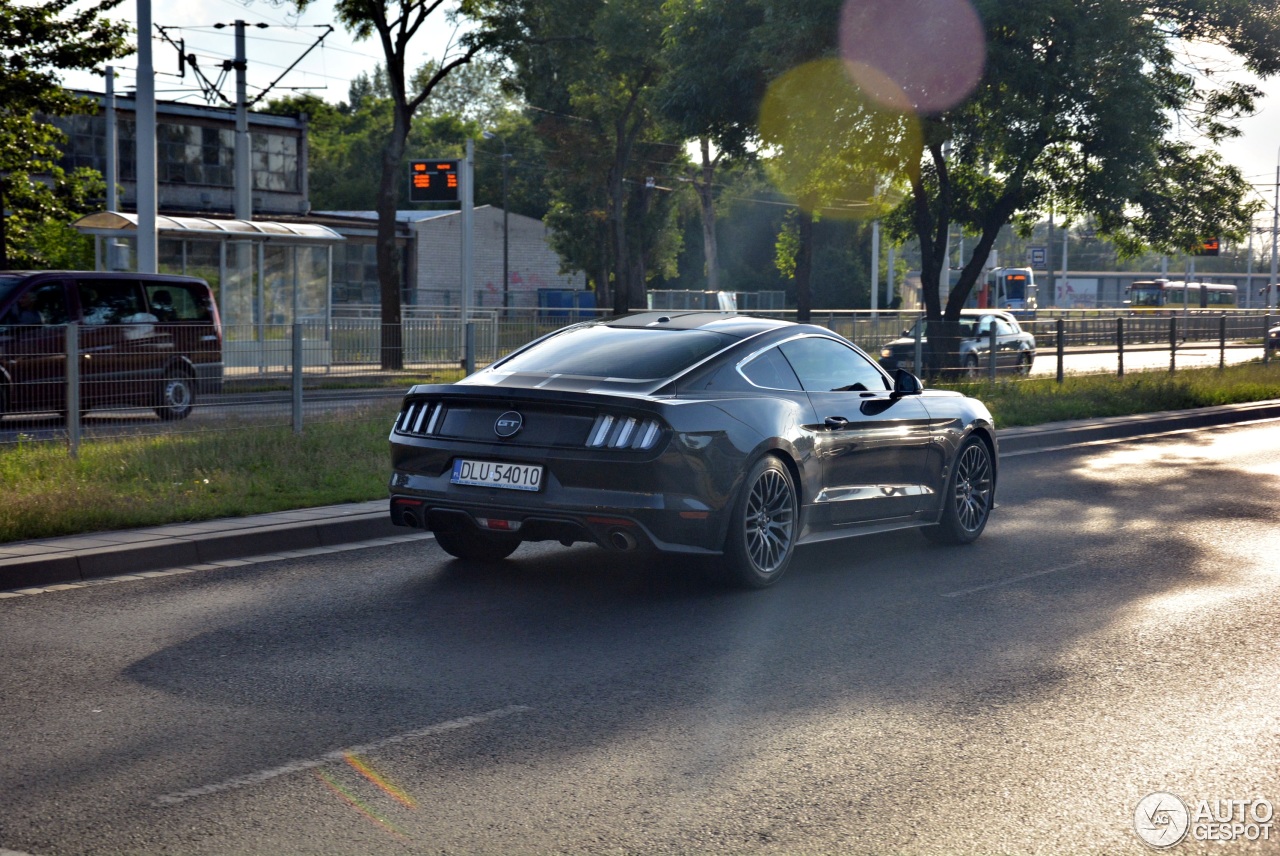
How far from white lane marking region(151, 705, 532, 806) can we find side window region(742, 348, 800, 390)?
311 cm

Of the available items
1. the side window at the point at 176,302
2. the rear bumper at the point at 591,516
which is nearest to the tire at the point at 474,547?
the rear bumper at the point at 591,516

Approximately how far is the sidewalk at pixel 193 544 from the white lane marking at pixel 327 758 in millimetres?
3741

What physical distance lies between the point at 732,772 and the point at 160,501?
21.0 ft

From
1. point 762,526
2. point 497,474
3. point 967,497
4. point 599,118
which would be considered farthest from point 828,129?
point 599,118

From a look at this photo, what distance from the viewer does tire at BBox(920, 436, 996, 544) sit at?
9734mm

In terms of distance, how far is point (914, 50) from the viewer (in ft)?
72.4

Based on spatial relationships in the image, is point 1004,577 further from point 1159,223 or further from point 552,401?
point 1159,223

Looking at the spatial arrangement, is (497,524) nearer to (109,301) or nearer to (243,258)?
(109,301)

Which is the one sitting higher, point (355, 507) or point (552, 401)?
point (552, 401)

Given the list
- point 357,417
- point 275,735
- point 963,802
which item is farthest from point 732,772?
point 357,417

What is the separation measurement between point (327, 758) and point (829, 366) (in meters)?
4.77

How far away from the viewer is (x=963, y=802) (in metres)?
4.59

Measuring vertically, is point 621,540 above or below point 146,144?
below

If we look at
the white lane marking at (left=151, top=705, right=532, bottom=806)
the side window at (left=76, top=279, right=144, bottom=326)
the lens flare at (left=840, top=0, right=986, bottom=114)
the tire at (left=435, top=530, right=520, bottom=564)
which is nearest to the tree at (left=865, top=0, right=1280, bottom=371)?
the lens flare at (left=840, top=0, right=986, bottom=114)
